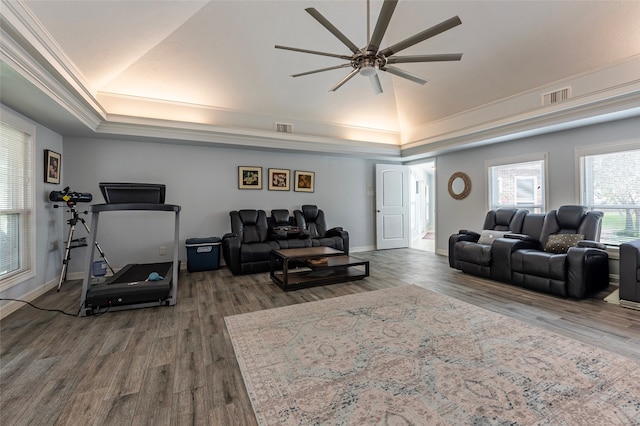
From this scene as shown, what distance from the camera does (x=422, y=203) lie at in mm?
10977

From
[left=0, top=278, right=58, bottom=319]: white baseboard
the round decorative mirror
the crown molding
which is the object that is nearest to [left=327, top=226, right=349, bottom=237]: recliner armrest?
the crown molding

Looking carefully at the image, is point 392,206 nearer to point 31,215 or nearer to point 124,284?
point 124,284

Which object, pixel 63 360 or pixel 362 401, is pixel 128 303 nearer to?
pixel 63 360

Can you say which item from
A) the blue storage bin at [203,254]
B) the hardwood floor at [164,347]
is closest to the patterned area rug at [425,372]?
the hardwood floor at [164,347]

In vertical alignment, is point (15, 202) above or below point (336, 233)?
above

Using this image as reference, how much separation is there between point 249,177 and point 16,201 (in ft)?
10.9

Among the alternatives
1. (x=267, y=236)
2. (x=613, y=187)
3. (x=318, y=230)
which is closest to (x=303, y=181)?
(x=318, y=230)

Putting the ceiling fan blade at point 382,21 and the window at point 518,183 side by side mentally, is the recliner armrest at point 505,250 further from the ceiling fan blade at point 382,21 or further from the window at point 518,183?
the ceiling fan blade at point 382,21

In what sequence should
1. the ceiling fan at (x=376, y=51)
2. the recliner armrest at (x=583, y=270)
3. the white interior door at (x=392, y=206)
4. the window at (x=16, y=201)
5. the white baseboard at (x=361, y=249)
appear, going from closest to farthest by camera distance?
the ceiling fan at (x=376, y=51), the window at (x=16, y=201), the recliner armrest at (x=583, y=270), the white baseboard at (x=361, y=249), the white interior door at (x=392, y=206)

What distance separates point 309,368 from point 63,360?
1909 millimetres

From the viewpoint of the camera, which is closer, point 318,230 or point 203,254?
point 203,254

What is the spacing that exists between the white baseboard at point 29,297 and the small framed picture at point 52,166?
4.80 feet

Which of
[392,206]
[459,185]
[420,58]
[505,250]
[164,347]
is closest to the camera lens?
[164,347]

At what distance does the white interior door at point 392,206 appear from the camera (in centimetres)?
711
